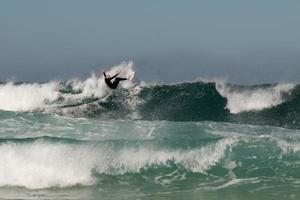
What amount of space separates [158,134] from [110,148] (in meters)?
3.96

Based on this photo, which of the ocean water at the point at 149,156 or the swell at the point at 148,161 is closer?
the ocean water at the point at 149,156

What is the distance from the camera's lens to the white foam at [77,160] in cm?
1923

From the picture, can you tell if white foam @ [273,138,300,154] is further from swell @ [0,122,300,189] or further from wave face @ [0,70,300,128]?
wave face @ [0,70,300,128]

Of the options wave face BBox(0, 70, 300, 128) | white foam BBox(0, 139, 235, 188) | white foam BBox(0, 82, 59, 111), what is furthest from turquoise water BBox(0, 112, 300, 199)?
white foam BBox(0, 82, 59, 111)

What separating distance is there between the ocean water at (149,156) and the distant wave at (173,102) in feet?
0.56

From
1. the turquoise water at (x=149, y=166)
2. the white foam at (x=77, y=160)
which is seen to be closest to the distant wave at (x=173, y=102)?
the turquoise water at (x=149, y=166)

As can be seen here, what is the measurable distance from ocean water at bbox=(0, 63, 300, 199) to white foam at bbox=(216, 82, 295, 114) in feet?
5.58

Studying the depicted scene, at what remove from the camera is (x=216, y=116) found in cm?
3300

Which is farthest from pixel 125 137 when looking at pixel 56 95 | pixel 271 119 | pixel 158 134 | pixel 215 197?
pixel 56 95

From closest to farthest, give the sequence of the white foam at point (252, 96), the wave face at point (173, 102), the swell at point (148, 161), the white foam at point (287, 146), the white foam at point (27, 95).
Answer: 1. the swell at point (148, 161)
2. the white foam at point (287, 146)
3. the wave face at point (173, 102)
4. the white foam at point (252, 96)
5. the white foam at point (27, 95)

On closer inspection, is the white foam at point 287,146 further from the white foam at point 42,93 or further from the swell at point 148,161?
the white foam at point 42,93

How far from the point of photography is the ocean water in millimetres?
17766

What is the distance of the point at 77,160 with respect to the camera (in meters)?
20.7

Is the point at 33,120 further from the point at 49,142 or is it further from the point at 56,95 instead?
the point at 56,95
